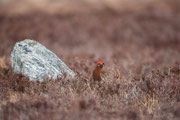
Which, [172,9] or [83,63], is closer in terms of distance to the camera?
[83,63]

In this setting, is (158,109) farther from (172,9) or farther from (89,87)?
(172,9)

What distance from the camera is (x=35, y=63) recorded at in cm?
534

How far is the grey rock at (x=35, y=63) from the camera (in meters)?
5.18

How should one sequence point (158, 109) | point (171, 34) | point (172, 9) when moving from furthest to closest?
point (172, 9) → point (171, 34) → point (158, 109)

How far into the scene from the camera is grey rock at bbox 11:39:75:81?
17.0 feet

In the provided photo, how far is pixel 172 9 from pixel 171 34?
4396mm

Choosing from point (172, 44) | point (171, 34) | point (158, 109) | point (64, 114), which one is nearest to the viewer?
point (64, 114)

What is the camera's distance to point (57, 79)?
5066 millimetres

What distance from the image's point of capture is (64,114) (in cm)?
355

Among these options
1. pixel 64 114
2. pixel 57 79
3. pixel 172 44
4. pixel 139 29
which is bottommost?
pixel 64 114

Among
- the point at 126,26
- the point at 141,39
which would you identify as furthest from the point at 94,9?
the point at 141,39

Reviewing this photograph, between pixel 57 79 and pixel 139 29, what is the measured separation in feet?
45.9

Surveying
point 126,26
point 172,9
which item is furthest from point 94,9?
point 172,9

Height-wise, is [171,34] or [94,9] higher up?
[94,9]
